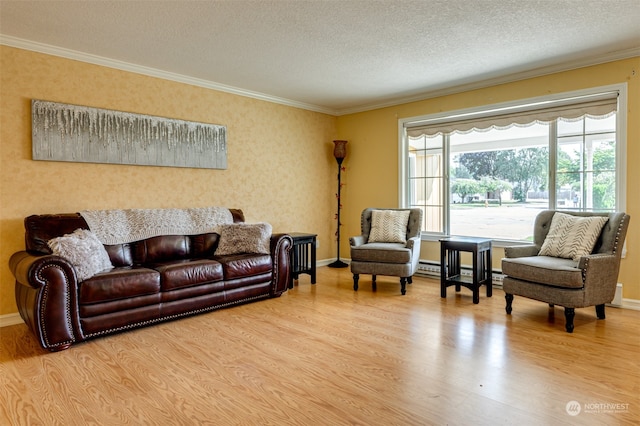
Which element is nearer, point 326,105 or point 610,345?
point 610,345

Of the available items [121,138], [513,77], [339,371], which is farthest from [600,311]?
[121,138]

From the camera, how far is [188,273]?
3576mm

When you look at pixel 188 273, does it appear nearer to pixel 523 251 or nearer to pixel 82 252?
pixel 82 252

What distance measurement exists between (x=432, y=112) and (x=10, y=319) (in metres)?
5.22

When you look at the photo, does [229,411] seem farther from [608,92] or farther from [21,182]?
[608,92]

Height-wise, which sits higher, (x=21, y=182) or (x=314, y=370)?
(x=21, y=182)

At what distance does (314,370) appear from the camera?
2496 millimetres

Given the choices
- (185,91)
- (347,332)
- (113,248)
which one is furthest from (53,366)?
(185,91)

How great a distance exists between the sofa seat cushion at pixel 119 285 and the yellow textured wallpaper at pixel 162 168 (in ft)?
3.62

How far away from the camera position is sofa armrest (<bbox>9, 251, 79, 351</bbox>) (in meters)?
2.78

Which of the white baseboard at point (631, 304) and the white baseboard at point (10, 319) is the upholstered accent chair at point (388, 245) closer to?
the white baseboard at point (631, 304)

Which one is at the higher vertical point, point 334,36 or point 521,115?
point 334,36

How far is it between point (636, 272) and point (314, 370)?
134 inches

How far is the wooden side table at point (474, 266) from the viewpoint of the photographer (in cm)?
411
